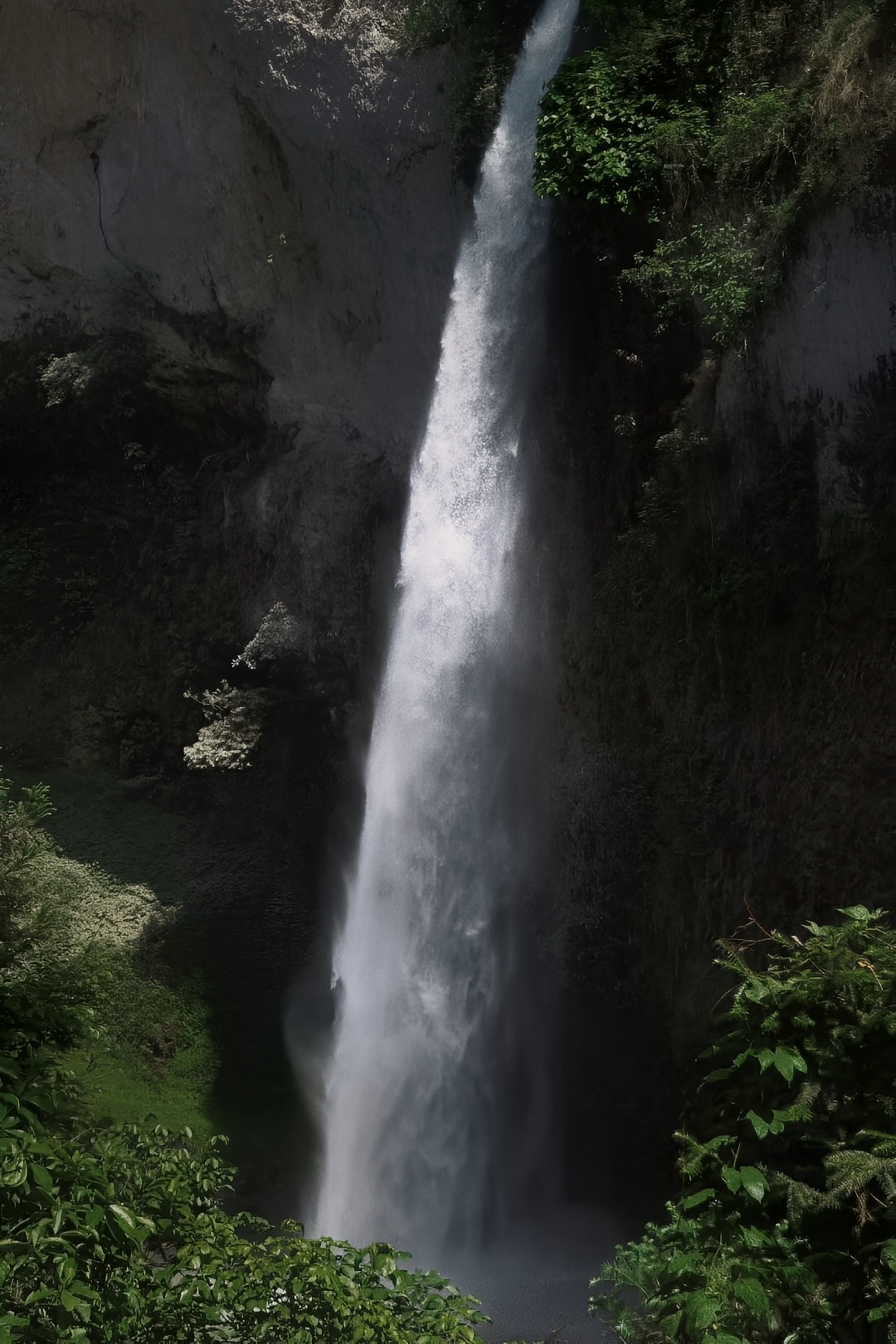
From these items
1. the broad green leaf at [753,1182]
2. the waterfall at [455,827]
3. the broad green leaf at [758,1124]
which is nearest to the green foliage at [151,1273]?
the broad green leaf at [753,1182]

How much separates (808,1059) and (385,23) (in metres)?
11.8

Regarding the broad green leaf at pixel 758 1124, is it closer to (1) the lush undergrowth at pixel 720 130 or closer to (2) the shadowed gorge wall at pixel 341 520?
(2) the shadowed gorge wall at pixel 341 520

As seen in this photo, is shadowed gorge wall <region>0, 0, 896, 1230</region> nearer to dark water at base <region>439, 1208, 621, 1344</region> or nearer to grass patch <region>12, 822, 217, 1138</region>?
grass patch <region>12, 822, 217, 1138</region>

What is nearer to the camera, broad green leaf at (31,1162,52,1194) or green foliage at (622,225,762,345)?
broad green leaf at (31,1162,52,1194)

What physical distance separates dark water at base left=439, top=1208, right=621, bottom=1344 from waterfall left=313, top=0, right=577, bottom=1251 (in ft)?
1.20

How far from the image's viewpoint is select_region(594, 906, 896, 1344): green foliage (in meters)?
3.46

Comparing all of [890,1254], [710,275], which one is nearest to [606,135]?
[710,275]

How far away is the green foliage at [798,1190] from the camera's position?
3465mm

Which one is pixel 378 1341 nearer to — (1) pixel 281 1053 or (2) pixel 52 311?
(1) pixel 281 1053

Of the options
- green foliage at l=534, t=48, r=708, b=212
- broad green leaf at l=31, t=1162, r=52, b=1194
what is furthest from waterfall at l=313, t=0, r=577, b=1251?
broad green leaf at l=31, t=1162, r=52, b=1194

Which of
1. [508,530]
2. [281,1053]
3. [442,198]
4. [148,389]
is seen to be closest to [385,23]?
[442,198]

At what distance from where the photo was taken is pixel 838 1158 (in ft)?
12.4

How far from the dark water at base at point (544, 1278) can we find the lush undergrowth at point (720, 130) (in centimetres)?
681

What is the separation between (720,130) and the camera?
8.39 m
